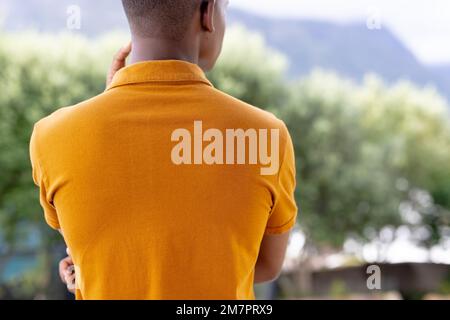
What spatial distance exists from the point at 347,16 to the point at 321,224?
289cm

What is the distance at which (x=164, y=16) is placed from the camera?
729mm

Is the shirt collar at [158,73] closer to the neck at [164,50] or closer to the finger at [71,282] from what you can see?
the neck at [164,50]

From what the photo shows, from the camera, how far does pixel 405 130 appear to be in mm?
8469

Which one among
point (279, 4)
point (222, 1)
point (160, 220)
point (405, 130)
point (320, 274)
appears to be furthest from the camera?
point (279, 4)

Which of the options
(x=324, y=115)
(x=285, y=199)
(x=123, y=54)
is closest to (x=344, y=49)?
(x=324, y=115)

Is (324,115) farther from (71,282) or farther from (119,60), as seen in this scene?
(71,282)

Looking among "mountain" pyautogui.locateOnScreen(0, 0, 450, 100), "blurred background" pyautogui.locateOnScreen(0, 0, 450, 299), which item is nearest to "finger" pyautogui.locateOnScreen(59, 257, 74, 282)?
"blurred background" pyautogui.locateOnScreen(0, 0, 450, 299)

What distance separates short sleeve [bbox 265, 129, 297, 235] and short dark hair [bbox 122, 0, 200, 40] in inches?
6.7

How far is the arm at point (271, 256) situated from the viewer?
29.6 inches

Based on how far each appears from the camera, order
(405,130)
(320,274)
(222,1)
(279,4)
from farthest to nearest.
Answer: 1. (279,4)
2. (405,130)
3. (320,274)
4. (222,1)

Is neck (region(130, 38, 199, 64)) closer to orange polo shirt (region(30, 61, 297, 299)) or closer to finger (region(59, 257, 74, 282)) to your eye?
orange polo shirt (region(30, 61, 297, 299))

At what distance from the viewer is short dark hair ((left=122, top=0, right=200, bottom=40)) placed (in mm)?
726

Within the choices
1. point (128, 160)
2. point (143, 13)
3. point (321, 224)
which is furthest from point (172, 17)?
point (321, 224)
